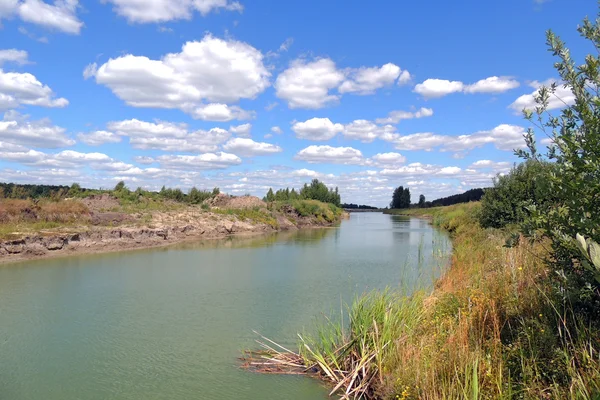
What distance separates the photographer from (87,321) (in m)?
10.8

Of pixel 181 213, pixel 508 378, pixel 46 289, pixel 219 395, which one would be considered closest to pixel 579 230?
pixel 508 378

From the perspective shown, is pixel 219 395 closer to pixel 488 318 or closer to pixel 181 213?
pixel 488 318

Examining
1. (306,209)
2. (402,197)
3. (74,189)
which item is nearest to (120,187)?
(74,189)

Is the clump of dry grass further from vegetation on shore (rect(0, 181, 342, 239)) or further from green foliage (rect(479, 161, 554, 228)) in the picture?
green foliage (rect(479, 161, 554, 228))

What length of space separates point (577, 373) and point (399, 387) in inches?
87.7

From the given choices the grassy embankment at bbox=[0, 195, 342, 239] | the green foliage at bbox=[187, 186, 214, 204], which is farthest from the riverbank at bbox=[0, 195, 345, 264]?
the green foliage at bbox=[187, 186, 214, 204]

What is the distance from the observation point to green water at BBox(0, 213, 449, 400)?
7.17m

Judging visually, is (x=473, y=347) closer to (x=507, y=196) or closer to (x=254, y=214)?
(x=507, y=196)

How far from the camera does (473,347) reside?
553cm

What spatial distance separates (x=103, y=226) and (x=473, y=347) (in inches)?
940

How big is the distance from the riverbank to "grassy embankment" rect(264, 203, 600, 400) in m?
17.6

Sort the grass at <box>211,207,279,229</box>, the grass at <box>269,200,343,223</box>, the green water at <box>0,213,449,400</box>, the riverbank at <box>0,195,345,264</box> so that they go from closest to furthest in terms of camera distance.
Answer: the green water at <box>0,213,449,400</box> < the riverbank at <box>0,195,345,264</box> < the grass at <box>211,207,279,229</box> < the grass at <box>269,200,343,223</box>

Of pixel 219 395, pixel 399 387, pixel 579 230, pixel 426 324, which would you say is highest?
pixel 579 230

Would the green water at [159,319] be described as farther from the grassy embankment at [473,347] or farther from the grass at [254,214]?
the grass at [254,214]
